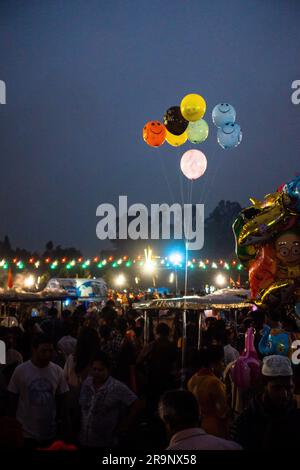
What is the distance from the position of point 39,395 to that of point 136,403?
1.04 m

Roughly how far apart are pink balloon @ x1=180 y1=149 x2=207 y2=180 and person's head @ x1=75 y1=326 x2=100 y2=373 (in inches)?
314

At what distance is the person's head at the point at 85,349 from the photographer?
6.36 meters

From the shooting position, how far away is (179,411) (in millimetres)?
3588

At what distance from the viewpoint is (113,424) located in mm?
4973

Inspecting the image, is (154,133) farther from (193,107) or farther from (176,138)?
(193,107)

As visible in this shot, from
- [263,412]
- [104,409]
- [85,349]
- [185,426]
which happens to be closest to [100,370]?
[104,409]

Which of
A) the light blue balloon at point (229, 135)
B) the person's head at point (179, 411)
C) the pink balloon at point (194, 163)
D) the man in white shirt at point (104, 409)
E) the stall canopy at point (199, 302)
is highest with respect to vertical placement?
the light blue balloon at point (229, 135)

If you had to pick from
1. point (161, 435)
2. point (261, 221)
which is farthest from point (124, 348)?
point (261, 221)

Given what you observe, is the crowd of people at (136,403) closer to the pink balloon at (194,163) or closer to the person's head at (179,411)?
the person's head at (179,411)

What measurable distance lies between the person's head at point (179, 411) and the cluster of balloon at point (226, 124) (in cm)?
999

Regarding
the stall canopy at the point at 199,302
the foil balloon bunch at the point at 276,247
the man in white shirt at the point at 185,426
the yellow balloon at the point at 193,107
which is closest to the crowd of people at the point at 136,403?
the man in white shirt at the point at 185,426

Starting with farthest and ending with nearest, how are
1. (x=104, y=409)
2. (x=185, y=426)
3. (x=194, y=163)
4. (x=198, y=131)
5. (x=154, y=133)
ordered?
(x=194, y=163) → (x=154, y=133) → (x=198, y=131) → (x=104, y=409) → (x=185, y=426)
